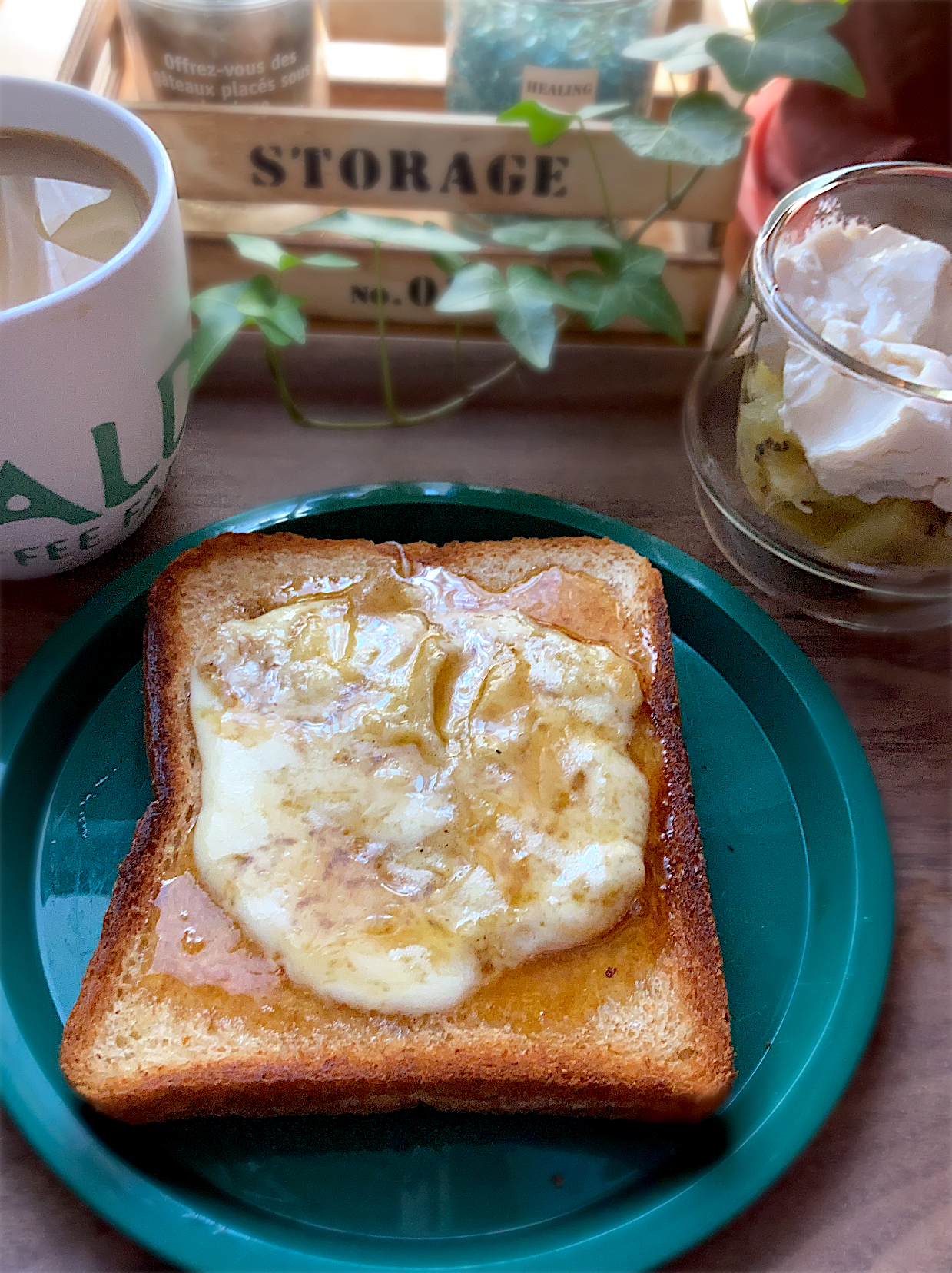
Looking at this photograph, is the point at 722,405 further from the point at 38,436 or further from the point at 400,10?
the point at 400,10

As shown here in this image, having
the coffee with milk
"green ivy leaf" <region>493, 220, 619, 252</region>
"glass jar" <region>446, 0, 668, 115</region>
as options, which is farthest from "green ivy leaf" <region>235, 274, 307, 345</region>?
"glass jar" <region>446, 0, 668, 115</region>

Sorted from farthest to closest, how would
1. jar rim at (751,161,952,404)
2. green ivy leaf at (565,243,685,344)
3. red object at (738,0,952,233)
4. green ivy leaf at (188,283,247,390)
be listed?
red object at (738,0,952,233)
green ivy leaf at (565,243,685,344)
green ivy leaf at (188,283,247,390)
jar rim at (751,161,952,404)

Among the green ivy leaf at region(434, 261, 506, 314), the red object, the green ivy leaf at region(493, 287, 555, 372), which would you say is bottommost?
the green ivy leaf at region(493, 287, 555, 372)

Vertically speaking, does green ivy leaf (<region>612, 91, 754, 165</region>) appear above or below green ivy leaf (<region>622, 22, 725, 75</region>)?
below

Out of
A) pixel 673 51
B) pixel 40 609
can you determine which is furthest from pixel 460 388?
pixel 40 609

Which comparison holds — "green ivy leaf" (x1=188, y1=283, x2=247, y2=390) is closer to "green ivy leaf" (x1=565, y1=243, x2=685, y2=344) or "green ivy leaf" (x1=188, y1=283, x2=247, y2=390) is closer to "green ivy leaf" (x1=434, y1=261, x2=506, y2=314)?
"green ivy leaf" (x1=434, y1=261, x2=506, y2=314)

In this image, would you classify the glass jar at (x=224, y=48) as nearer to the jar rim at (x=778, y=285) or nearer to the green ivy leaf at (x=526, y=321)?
the green ivy leaf at (x=526, y=321)

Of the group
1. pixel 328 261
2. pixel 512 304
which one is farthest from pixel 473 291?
pixel 328 261

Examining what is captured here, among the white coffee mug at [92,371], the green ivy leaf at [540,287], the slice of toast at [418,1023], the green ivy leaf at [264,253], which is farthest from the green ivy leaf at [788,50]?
the slice of toast at [418,1023]

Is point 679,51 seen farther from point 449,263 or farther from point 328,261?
point 328,261
